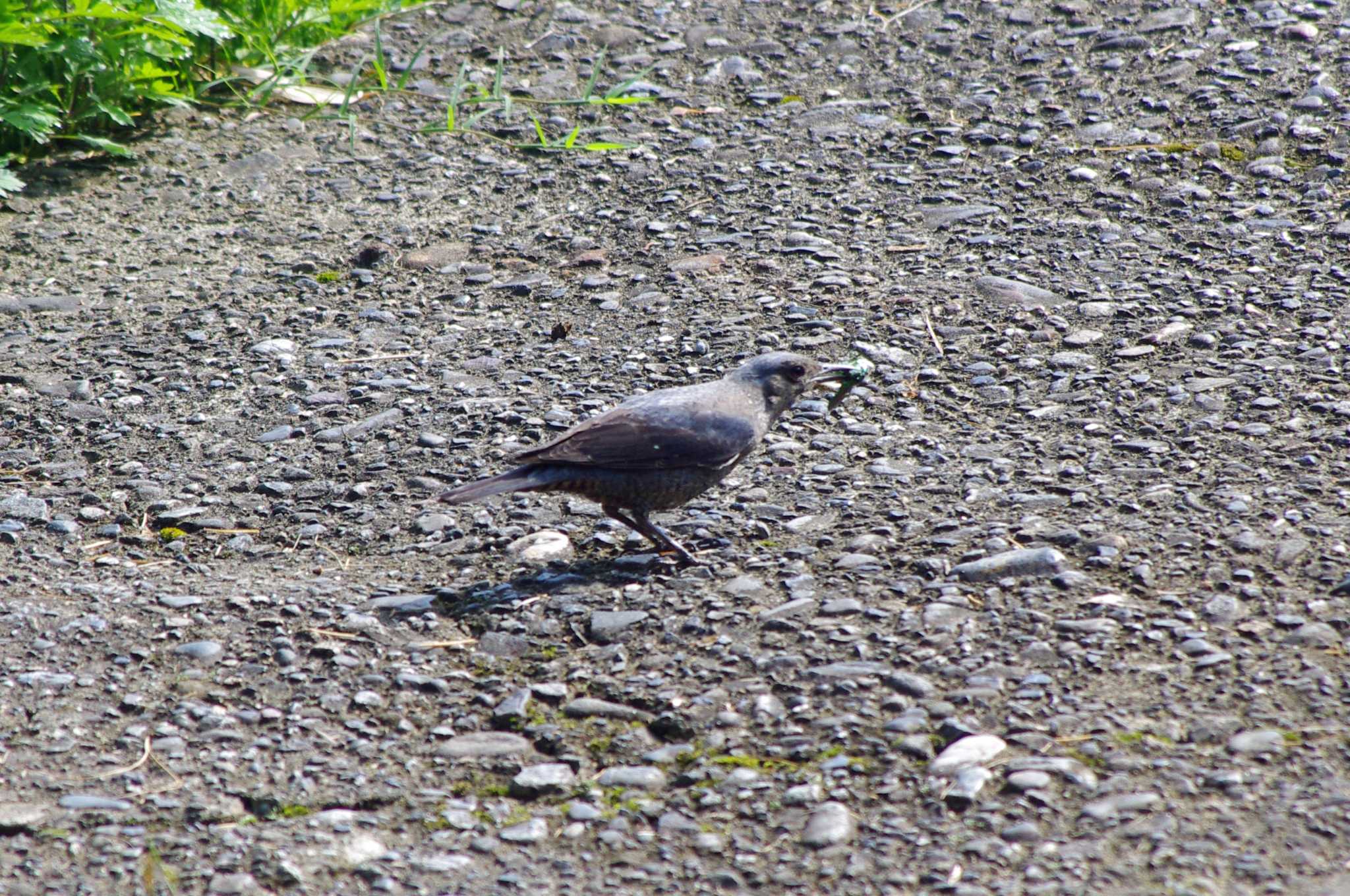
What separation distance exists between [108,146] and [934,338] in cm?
462

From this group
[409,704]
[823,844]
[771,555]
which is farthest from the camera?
→ [771,555]

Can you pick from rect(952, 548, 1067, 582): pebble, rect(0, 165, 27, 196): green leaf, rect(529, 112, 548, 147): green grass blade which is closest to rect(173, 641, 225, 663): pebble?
rect(952, 548, 1067, 582): pebble

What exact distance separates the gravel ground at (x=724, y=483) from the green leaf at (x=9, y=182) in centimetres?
22

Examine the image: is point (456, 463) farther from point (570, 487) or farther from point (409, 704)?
point (409, 704)

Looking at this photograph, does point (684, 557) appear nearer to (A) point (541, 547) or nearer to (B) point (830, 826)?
(A) point (541, 547)

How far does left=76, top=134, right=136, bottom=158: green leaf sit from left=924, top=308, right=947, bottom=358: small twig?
→ 4513 mm

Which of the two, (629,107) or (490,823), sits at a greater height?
(629,107)

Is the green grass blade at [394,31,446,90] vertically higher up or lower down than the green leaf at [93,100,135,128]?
higher up

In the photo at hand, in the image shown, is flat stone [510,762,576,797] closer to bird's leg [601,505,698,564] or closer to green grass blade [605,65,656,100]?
bird's leg [601,505,698,564]

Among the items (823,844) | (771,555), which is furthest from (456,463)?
(823,844)

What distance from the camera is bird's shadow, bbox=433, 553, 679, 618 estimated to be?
4586mm

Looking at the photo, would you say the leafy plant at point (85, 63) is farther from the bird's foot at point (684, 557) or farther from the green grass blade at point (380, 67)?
the bird's foot at point (684, 557)

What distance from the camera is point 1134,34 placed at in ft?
28.0

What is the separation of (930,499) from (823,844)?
1.89m
